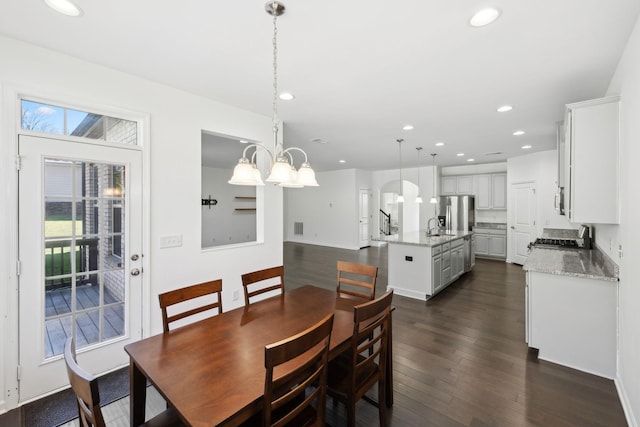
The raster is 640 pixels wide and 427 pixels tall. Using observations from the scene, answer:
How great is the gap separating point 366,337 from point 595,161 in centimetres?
253

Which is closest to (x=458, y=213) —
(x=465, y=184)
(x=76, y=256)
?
(x=465, y=184)

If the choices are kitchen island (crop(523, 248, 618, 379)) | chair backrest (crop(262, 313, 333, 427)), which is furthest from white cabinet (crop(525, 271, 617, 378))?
chair backrest (crop(262, 313, 333, 427))

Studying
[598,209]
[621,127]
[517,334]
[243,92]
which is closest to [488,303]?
[517,334]

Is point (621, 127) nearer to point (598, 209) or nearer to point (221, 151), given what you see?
point (598, 209)

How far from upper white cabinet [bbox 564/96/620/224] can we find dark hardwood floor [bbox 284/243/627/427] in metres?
1.43

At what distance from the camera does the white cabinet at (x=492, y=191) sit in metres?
7.67

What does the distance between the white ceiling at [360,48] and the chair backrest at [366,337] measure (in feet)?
5.90

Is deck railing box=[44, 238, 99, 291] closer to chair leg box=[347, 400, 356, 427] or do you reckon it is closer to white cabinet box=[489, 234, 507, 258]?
chair leg box=[347, 400, 356, 427]

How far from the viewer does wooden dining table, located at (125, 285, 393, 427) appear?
3.65 feet

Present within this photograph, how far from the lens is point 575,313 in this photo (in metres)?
2.61

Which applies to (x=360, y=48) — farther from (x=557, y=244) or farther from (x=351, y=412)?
(x=557, y=244)

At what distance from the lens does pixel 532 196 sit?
655cm

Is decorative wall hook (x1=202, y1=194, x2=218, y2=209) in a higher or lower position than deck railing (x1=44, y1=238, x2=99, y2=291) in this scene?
higher

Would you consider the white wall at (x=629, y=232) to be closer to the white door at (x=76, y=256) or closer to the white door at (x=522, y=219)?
the white door at (x=76, y=256)
